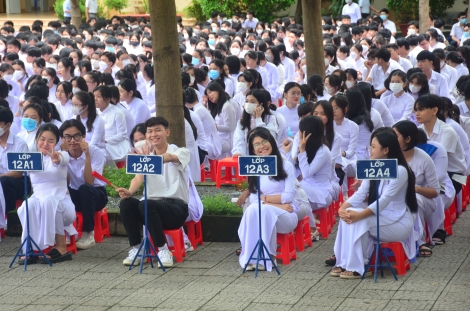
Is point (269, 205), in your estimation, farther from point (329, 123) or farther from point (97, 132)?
point (97, 132)

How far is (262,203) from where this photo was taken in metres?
8.37

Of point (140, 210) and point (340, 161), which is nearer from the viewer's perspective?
point (140, 210)

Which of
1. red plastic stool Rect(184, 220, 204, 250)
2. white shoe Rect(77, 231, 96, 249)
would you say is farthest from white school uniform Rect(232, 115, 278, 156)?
white shoe Rect(77, 231, 96, 249)

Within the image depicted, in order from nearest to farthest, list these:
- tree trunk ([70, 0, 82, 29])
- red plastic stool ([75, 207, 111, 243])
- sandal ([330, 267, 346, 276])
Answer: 1. sandal ([330, 267, 346, 276])
2. red plastic stool ([75, 207, 111, 243])
3. tree trunk ([70, 0, 82, 29])

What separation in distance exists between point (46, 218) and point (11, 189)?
143cm

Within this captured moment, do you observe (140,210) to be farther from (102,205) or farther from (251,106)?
(251,106)

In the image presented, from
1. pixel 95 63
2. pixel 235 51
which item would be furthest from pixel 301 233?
pixel 235 51

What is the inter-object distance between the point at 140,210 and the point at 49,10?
1535 inches

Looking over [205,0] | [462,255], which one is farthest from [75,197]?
[205,0]

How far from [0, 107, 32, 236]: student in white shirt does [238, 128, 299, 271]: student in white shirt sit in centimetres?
270

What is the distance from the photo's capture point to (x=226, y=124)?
41.8 feet

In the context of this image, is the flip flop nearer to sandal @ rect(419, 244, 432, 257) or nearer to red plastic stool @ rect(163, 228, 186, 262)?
red plastic stool @ rect(163, 228, 186, 262)

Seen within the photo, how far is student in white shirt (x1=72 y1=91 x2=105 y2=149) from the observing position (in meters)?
10.9

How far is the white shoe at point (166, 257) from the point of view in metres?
8.40
